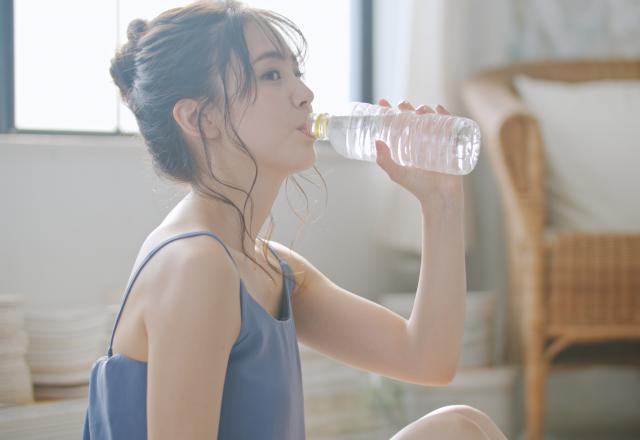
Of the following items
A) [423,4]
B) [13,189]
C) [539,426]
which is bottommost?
[539,426]

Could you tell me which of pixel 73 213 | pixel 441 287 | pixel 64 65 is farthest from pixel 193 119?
pixel 64 65

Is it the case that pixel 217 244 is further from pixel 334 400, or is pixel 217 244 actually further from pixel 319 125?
pixel 334 400

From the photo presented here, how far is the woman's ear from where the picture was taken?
0.97 meters

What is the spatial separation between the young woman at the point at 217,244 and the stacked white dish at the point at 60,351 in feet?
1.53

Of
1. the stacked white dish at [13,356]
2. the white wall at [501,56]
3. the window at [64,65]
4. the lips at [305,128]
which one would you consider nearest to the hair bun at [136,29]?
the lips at [305,128]

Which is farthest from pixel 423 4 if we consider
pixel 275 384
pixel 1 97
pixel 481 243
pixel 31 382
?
pixel 275 384

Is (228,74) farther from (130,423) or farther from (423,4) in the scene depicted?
(423,4)

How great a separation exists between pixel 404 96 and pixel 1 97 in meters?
1.14

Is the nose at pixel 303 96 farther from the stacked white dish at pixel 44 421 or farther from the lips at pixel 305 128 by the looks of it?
the stacked white dish at pixel 44 421

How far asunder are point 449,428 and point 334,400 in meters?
0.86

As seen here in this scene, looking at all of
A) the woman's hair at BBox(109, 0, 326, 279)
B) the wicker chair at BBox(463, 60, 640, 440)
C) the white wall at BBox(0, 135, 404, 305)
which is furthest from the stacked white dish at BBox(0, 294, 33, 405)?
the wicker chair at BBox(463, 60, 640, 440)

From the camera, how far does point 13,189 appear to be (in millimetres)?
1810

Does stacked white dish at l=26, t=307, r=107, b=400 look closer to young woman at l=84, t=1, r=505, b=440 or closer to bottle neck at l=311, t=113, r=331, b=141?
young woman at l=84, t=1, r=505, b=440

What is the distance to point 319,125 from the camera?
3.49ft
